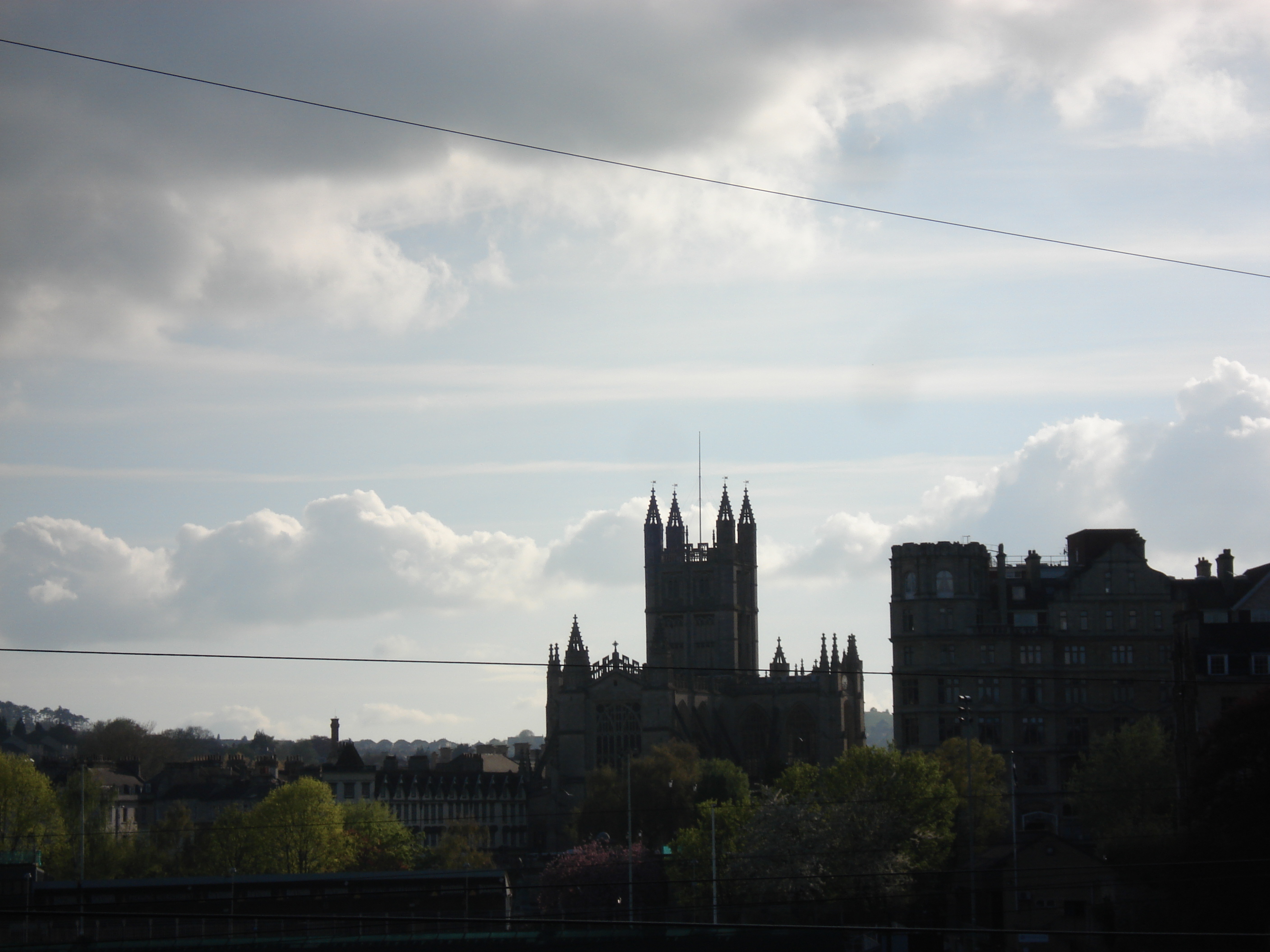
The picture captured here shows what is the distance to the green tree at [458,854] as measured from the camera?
109 m

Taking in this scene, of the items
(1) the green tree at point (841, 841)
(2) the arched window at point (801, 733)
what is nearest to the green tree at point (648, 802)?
(2) the arched window at point (801, 733)

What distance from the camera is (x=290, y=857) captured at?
328 ft

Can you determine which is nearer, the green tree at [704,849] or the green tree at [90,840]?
the green tree at [704,849]

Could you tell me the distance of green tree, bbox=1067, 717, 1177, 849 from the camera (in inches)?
3310

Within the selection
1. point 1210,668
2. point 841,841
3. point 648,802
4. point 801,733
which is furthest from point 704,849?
point 801,733

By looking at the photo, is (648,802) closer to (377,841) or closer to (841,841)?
(377,841)

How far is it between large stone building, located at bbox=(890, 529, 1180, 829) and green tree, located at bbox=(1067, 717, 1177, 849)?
34.0 ft

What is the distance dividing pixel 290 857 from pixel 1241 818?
65.0m

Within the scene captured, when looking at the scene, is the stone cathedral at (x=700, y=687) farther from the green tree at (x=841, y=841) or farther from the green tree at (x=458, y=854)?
the green tree at (x=841, y=841)

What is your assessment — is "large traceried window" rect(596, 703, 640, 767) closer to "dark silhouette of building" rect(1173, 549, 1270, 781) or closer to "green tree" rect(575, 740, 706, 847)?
"green tree" rect(575, 740, 706, 847)

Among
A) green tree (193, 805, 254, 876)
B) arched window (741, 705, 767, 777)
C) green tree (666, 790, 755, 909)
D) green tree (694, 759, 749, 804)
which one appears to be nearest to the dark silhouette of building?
green tree (666, 790, 755, 909)

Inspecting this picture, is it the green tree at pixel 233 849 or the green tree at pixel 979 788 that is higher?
the green tree at pixel 979 788

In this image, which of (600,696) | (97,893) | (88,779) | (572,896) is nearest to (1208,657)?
(572,896)

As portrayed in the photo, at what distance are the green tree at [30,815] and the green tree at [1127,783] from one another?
6662 cm
